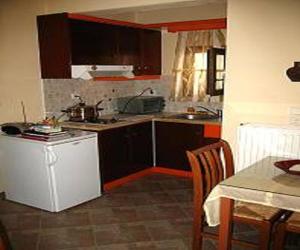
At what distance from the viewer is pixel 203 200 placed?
241 cm

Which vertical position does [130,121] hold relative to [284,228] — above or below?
above

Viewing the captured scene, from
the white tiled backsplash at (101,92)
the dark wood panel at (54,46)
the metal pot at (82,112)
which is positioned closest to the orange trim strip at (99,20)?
the dark wood panel at (54,46)

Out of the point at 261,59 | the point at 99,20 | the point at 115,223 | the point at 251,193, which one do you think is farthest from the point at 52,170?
the point at 261,59

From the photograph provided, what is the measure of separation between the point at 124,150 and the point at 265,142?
5.76ft

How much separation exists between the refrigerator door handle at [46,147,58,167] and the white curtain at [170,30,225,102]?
6.90ft

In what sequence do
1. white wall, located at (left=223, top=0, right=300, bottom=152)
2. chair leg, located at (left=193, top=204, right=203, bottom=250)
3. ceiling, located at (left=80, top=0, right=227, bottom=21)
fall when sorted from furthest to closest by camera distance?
ceiling, located at (left=80, top=0, right=227, bottom=21) → white wall, located at (left=223, top=0, right=300, bottom=152) → chair leg, located at (left=193, top=204, right=203, bottom=250)

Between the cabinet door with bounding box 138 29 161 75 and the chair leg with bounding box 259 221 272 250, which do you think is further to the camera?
the cabinet door with bounding box 138 29 161 75

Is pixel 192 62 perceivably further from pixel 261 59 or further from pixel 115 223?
pixel 115 223

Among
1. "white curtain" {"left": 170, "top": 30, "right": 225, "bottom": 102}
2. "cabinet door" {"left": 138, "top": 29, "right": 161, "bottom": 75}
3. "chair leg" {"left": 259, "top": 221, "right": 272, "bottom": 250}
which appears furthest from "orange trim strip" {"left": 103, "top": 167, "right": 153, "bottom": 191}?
"chair leg" {"left": 259, "top": 221, "right": 272, "bottom": 250}

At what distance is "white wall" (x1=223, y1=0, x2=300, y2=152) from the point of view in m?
2.78

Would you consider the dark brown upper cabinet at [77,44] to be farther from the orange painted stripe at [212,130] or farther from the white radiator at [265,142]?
the white radiator at [265,142]

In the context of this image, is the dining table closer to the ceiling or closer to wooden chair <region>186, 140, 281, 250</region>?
wooden chair <region>186, 140, 281, 250</region>

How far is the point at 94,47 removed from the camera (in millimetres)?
3922

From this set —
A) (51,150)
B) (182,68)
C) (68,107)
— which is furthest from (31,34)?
(182,68)
